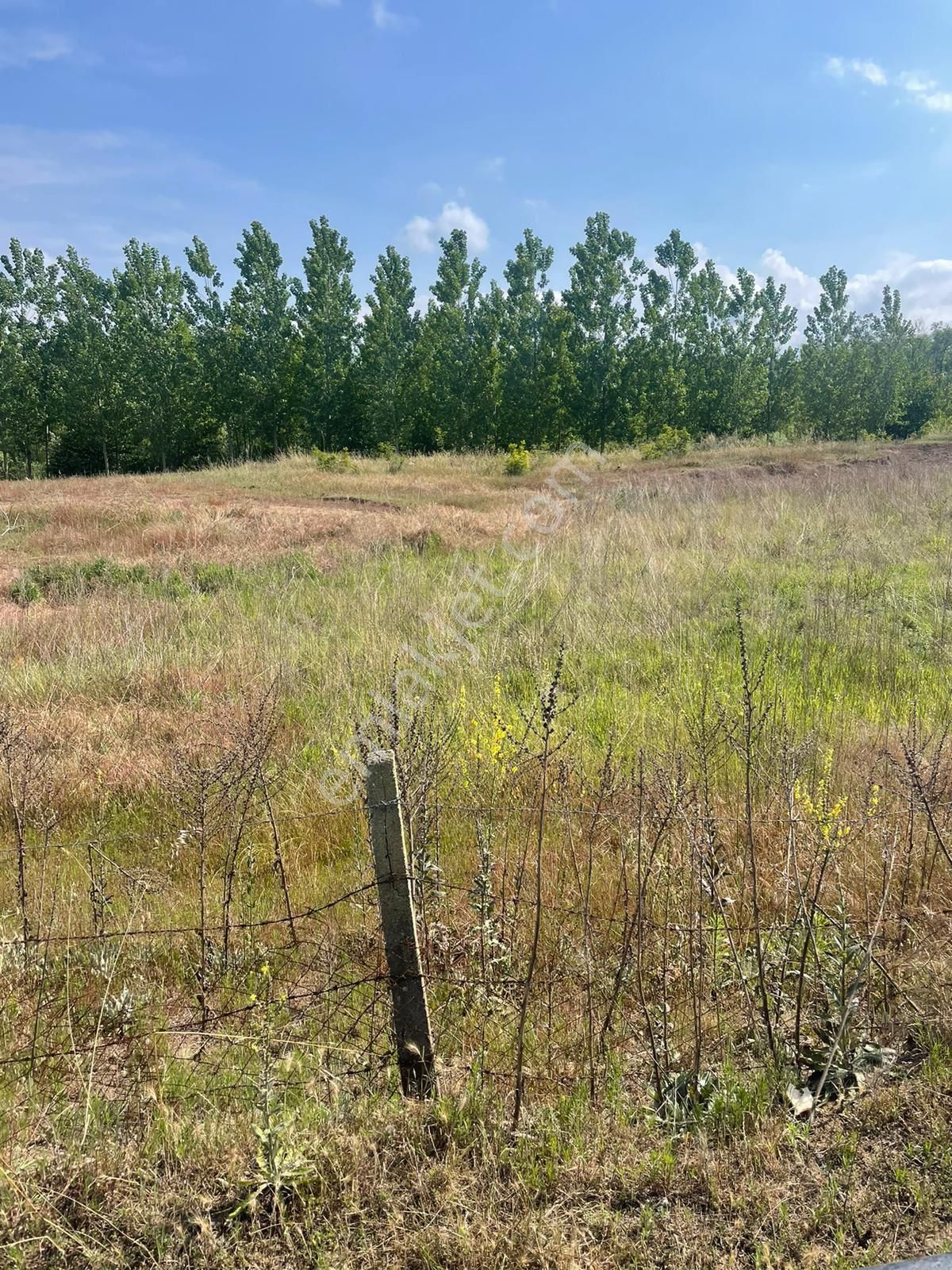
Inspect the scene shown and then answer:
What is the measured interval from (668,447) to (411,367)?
618 inches

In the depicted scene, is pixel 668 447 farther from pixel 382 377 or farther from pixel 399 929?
pixel 399 929

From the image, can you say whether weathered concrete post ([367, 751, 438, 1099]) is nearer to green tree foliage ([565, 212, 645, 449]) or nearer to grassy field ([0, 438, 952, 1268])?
grassy field ([0, 438, 952, 1268])

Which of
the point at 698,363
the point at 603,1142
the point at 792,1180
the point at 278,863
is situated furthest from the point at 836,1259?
the point at 698,363

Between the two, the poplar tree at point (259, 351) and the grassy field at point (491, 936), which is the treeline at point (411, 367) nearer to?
the poplar tree at point (259, 351)

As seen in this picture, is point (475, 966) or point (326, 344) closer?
point (475, 966)

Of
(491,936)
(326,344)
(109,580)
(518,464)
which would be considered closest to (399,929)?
(491,936)

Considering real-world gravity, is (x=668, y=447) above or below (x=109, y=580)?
above

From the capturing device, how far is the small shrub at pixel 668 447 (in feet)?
82.7

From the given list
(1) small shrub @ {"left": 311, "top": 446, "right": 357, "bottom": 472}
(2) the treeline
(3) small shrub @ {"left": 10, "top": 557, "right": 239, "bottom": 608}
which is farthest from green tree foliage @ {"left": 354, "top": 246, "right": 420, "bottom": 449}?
(3) small shrub @ {"left": 10, "top": 557, "right": 239, "bottom": 608}

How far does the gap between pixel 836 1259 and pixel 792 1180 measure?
22cm

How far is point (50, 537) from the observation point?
12.3 metres

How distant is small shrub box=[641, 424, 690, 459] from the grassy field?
18.5 metres

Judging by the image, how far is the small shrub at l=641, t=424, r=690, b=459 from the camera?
25203 mm

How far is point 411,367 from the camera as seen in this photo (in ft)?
119
